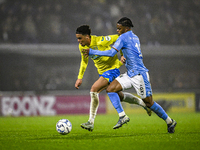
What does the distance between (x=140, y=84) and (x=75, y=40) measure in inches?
519

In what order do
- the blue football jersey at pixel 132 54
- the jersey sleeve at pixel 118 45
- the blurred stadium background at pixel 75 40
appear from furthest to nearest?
1. the blurred stadium background at pixel 75 40
2. the blue football jersey at pixel 132 54
3. the jersey sleeve at pixel 118 45

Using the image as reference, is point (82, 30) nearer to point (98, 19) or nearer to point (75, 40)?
point (75, 40)

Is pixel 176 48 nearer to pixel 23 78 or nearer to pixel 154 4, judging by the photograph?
pixel 154 4

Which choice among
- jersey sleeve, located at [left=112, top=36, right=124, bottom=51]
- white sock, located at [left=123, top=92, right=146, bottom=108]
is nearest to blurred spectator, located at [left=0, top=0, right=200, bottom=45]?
white sock, located at [left=123, top=92, right=146, bottom=108]

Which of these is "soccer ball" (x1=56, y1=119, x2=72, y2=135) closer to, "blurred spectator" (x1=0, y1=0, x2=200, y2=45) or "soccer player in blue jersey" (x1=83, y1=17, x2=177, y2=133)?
"soccer player in blue jersey" (x1=83, y1=17, x2=177, y2=133)

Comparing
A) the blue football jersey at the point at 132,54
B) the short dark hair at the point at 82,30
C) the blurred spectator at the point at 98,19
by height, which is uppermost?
the blurred spectator at the point at 98,19

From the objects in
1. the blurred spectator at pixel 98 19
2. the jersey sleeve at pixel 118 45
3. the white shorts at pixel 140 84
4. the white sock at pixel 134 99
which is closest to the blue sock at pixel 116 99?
the white shorts at pixel 140 84

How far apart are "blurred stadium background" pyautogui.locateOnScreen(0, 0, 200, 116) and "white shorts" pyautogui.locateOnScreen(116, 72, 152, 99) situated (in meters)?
10.5

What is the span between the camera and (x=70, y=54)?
17797 mm

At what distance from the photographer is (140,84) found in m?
5.22

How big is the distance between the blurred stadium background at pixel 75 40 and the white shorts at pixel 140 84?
34.3 feet

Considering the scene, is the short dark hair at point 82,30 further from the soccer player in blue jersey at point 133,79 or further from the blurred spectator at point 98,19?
the blurred spectator at point 98,19

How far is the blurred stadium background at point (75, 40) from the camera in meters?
16.9

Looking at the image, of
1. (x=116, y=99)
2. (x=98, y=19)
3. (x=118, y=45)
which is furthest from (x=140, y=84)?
(x=98, y=19)
